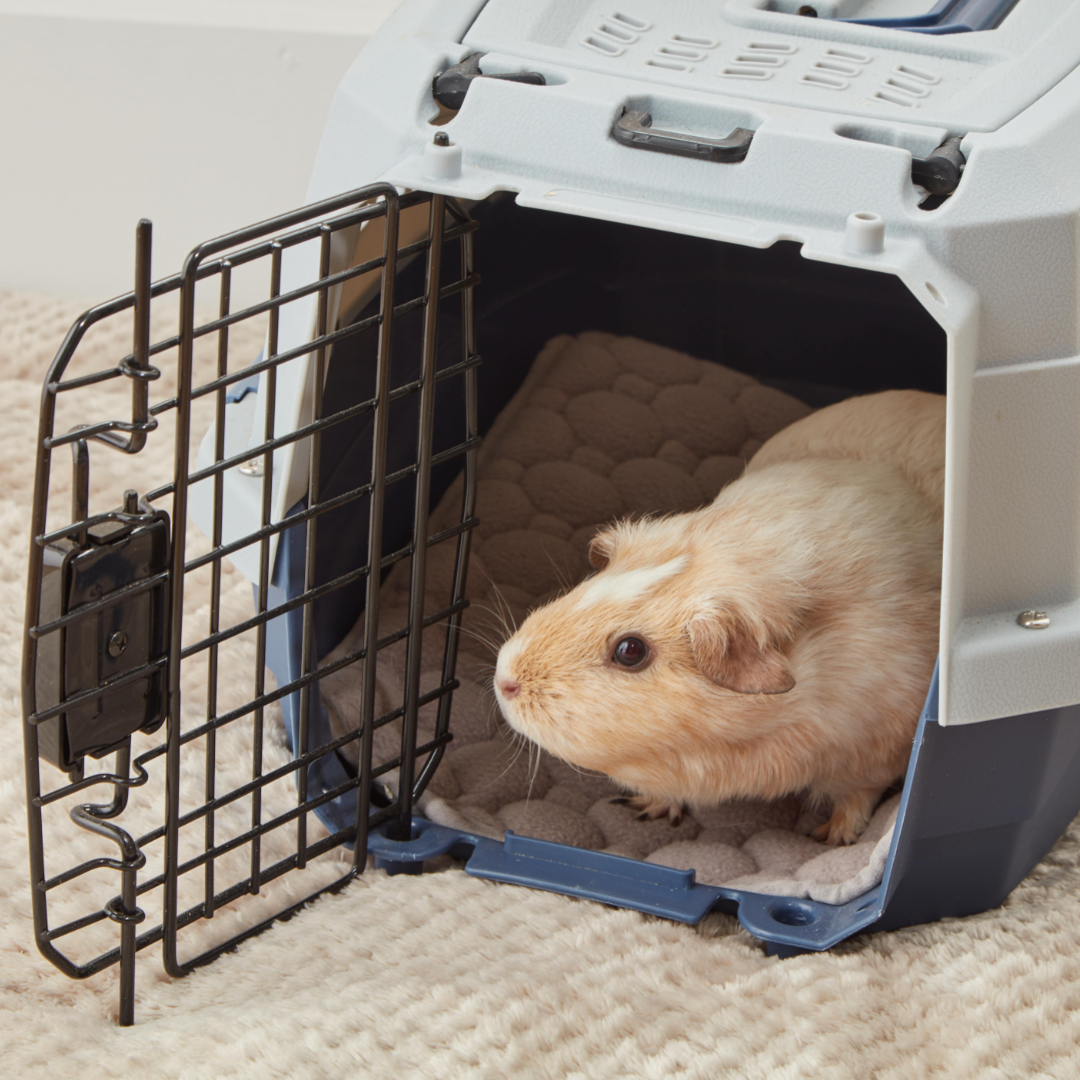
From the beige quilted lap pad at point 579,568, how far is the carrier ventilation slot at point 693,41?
75cm

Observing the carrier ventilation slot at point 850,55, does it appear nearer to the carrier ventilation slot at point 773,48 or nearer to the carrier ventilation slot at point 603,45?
the carrier ventilation slot at point 773,48

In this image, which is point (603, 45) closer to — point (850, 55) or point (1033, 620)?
point (850, 55)

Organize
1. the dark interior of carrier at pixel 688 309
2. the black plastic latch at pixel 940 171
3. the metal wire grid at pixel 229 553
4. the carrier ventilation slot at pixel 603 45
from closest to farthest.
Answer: the metal wire grid at pixel 229 553 < the black plastic latch at pixel 940 171 < the carrier ventilation slot at pixel 603 45 < the dark interior of carrier at pixel 688 309

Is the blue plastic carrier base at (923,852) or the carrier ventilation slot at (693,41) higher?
the carrier ventilation slot at (693,41)

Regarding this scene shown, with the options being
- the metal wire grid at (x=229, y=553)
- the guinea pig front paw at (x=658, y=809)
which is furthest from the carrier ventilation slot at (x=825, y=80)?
the guinea pig front paw at (x=658, y=809)

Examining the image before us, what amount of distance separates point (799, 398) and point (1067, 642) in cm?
112

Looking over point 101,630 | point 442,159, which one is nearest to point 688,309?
point 442,159

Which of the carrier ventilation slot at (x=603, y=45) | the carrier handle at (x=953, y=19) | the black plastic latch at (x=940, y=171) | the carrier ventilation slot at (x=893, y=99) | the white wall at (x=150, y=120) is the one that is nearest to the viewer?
the black plastic latch at (x=940, y=171)

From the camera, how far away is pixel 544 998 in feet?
4.57

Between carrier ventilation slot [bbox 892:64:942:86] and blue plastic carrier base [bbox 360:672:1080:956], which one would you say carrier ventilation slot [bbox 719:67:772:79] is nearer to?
carrier ventilation slot [bbox 892:64:942:86]

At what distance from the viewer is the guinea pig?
151 centimetres

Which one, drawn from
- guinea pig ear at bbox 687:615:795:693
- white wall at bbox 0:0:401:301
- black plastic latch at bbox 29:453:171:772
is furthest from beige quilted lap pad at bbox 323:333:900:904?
white wall at bbox 0:0:401:301

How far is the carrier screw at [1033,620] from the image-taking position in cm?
134

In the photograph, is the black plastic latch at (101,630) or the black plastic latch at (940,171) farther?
the black plastic latch at (940,171)
